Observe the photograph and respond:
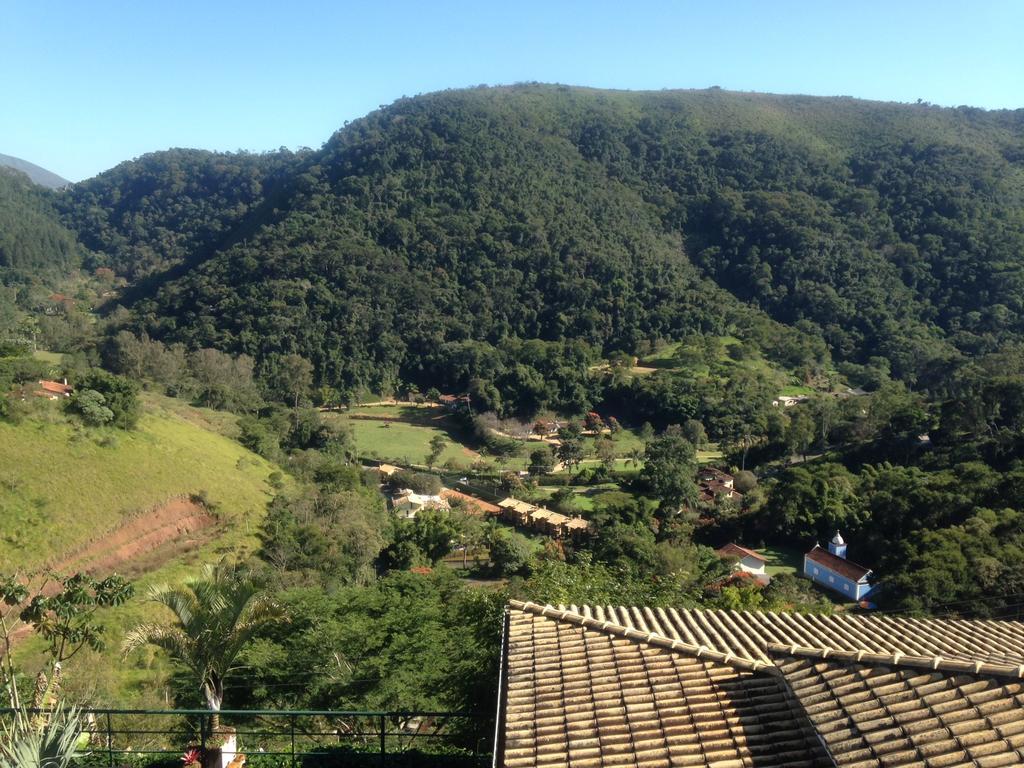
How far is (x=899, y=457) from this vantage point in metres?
31.7

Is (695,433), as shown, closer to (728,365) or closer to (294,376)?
(728,365)

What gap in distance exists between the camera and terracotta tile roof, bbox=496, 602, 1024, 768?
3.74 meters

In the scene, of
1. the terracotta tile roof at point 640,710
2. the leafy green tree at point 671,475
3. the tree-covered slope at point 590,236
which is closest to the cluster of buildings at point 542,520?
the leafy green tree at point 671,475

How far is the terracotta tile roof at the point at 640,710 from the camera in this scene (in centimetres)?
416

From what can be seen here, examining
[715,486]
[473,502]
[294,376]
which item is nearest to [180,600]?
[473,502]

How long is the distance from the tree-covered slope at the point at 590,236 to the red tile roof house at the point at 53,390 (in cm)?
2863

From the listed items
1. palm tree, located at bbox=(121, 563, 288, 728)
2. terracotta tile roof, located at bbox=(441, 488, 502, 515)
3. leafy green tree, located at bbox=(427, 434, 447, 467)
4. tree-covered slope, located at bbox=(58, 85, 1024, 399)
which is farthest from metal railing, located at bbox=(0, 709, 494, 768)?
tree-covered slope, located at bbox=(58, 85, 1024, 399)

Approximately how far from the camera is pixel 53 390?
74.3 ft

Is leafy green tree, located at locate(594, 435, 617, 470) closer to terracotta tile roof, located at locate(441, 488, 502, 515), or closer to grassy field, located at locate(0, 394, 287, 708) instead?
terracotta tile roof, located at locate(441, 488, 502, 515)

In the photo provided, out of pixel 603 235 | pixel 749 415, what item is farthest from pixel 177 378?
pixel 603 235

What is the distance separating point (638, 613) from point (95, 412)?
20.5 metres

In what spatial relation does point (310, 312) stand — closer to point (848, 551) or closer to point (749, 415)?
point (749, 415)

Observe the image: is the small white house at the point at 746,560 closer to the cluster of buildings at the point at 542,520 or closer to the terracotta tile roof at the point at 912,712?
the cluster of buildings at the point at 542,520

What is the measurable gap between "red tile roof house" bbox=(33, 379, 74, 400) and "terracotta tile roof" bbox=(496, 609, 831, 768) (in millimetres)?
21734
